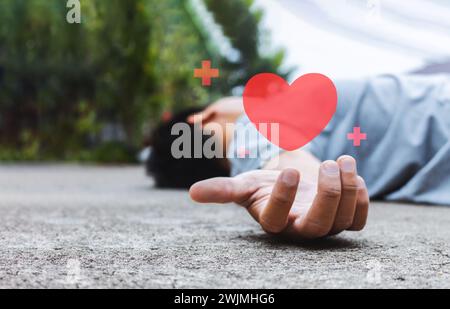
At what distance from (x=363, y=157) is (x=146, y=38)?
9.72ft

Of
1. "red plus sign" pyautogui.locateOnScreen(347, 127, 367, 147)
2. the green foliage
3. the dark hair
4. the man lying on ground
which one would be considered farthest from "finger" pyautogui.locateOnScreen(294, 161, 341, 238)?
the green foliage

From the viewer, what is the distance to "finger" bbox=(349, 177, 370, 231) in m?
0.55

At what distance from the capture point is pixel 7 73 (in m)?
4.66

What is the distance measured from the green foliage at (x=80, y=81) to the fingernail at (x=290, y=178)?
3.85 metres

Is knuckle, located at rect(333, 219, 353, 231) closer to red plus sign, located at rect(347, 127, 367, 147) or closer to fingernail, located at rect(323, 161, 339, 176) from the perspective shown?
fingernail, located at rect(323, 161, 339, 176)

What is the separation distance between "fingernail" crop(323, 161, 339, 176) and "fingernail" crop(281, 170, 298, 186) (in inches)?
1.2

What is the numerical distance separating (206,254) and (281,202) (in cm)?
9

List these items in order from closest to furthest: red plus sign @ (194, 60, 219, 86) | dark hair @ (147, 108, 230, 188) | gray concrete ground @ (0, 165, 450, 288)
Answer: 1. gray concrete ground @ (0, 165, 450, 288)
2. red plus sign @ (194, 60, 219, 86)
3. dark hair @ (147, 108, 230, 188)

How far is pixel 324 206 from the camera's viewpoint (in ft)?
1.76

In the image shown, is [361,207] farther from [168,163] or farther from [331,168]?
[168,163]

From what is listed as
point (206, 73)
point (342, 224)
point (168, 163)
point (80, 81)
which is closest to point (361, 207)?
point (342, 224)

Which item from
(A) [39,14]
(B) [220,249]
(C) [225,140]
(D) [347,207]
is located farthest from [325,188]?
(A) [39,14]

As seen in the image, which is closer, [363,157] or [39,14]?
[363,157]
